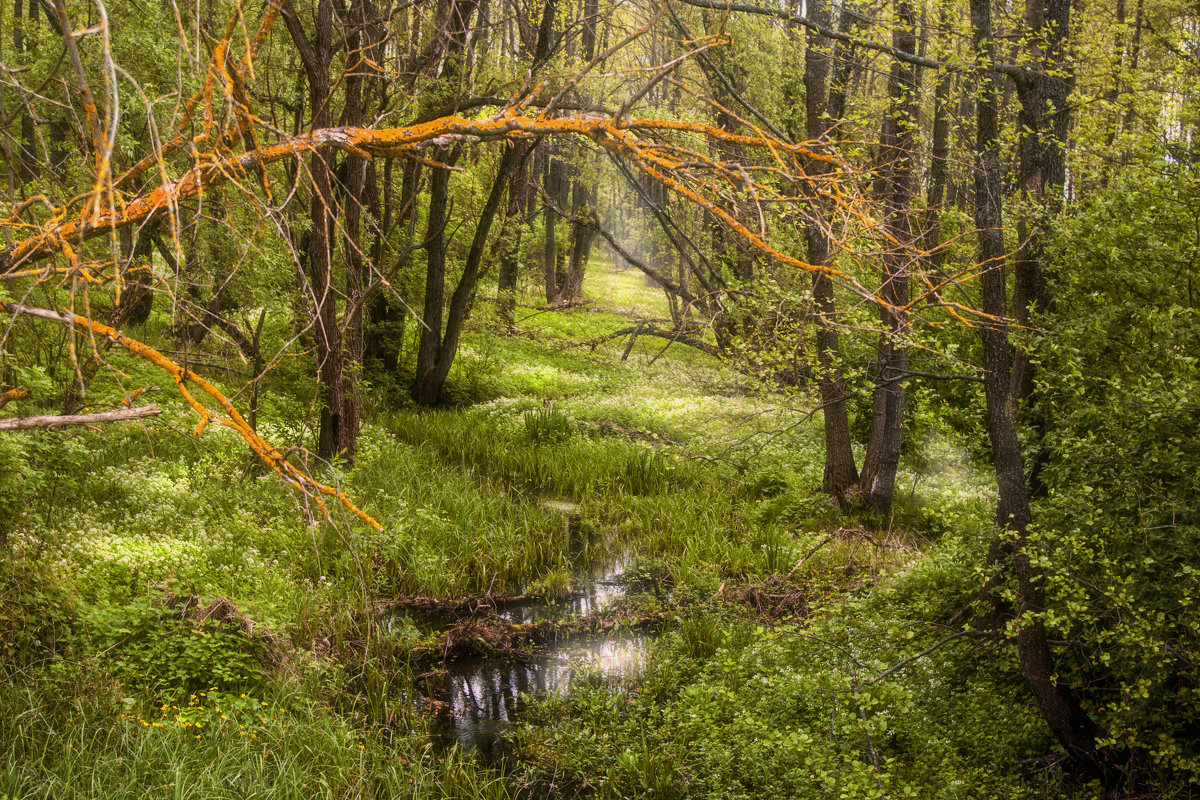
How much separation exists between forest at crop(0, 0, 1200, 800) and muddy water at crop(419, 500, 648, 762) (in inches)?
1.7

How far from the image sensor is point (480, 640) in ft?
21.1

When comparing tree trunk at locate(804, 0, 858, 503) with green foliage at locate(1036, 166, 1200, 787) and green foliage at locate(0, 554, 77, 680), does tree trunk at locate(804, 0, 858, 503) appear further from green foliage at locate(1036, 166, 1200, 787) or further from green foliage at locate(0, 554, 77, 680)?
green foliage at locate(0, 554, 77, 680)

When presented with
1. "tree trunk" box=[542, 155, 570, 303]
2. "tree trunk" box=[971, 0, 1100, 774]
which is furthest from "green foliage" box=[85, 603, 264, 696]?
"tree trunk" box=[542, 155, 570, 303]

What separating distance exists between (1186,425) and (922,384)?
4136 mm

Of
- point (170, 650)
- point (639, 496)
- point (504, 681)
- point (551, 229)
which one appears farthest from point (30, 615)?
point (551, 229)

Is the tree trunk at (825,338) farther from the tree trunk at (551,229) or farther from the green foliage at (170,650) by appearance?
the tree trunk at (551,229)

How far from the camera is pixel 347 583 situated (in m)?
6.70

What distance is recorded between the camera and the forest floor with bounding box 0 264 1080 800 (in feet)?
13.7

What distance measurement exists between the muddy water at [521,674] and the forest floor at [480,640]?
0.02 metres

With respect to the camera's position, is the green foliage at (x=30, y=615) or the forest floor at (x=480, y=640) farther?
the green foliage at (x=30, y=615)

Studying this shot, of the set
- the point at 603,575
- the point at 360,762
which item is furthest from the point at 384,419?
the point at 360,762

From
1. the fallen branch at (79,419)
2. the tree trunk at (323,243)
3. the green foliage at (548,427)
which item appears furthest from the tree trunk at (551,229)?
the fallen branch at (79,419)

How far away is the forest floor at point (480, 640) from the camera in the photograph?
4.18 m

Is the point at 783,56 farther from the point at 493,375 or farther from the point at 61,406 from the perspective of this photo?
the point at 61,406
